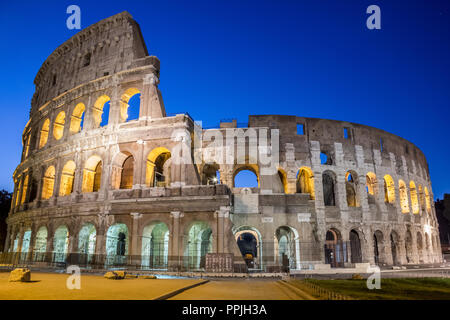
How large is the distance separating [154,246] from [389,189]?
74.1 feet

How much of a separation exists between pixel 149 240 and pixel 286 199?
1007cm

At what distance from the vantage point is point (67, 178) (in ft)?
81.6

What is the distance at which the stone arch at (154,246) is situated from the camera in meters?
19.9

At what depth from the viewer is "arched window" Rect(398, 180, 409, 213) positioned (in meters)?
29.9

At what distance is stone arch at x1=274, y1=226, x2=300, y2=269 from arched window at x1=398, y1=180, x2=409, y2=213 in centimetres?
1331

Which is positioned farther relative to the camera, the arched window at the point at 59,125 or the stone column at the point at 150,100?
the arched window at the point at 59,125

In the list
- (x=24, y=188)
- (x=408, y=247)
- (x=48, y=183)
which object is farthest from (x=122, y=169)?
(x=408, y=247)

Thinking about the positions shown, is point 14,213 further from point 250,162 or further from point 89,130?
point 250,162

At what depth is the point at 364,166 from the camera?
90.8 ft

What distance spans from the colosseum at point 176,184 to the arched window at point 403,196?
5.3 inches

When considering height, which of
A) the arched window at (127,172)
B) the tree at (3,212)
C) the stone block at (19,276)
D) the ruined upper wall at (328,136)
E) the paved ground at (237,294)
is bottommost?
the paved ground at (237,294)

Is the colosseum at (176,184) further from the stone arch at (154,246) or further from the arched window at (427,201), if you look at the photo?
the arched window at (427,201)

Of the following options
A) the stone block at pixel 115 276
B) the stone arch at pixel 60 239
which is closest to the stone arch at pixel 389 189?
the stone block at pixel 115 276
